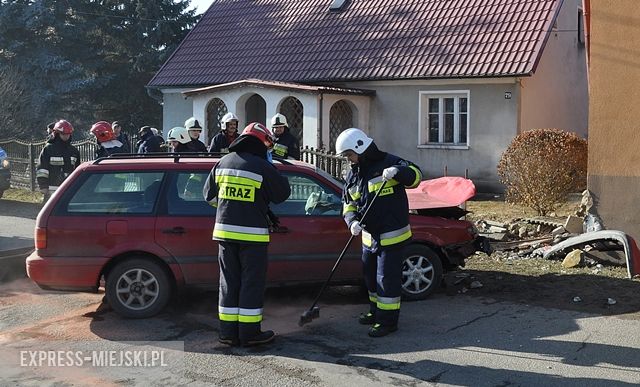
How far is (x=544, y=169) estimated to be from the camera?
1243 centimetres

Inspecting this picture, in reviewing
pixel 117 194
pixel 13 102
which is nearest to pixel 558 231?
pixel 117 194

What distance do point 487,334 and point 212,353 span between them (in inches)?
89.6

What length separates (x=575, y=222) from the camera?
10.3m

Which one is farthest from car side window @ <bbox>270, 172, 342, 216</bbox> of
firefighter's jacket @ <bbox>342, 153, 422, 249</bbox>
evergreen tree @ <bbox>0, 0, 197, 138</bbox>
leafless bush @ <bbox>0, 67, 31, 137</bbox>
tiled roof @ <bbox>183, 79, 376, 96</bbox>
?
evergreen tree @ <bbox>0, 0, 197, 138</bbox>

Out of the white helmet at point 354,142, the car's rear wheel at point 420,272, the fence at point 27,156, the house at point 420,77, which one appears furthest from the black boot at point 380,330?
the fence at point 27,156

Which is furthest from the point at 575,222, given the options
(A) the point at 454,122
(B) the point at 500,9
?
(B) the point at 500,9

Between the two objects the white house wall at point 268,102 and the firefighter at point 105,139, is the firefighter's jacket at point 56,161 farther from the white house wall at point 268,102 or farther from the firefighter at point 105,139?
the white house wall at point 268,102

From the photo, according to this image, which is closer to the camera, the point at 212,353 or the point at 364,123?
the point at 212,353

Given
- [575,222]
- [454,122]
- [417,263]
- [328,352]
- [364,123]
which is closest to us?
[328,352]

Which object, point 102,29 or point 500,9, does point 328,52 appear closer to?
point 500,9

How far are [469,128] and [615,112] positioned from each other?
345 inches

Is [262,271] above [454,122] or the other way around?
the other way around

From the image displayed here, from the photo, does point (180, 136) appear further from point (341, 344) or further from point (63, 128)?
point (341, 344)

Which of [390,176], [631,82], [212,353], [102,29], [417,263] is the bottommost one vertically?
[212,353]
